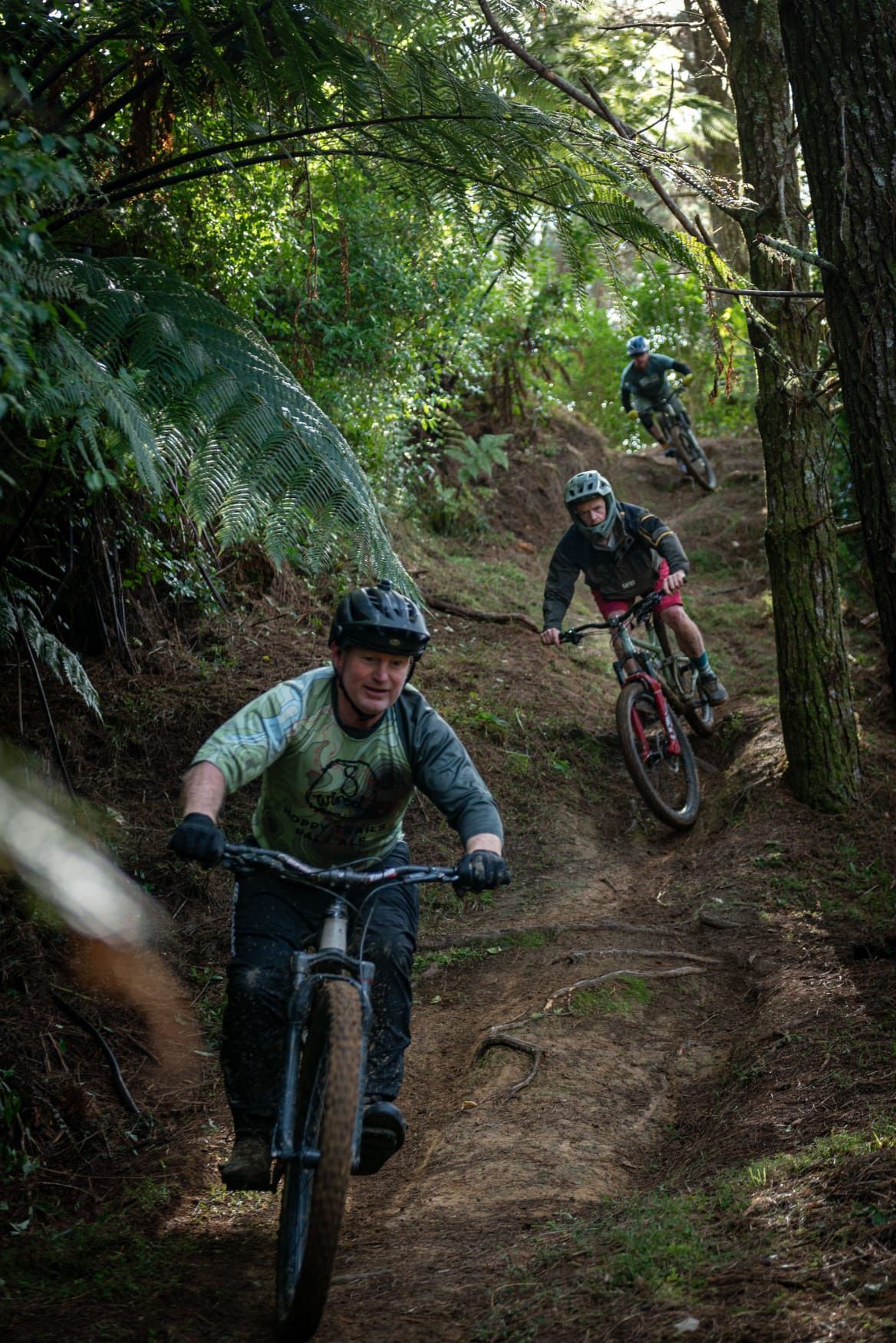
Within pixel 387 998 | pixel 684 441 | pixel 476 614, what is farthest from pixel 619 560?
pixel 684 441

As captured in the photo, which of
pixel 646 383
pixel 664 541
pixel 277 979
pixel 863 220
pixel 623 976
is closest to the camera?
pixel 277 979

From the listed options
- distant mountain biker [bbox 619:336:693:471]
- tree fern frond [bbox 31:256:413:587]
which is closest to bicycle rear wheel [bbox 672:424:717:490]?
distant mountain biker [bbox 619:336:693:471]

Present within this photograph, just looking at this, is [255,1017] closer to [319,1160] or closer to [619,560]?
[319,1160]

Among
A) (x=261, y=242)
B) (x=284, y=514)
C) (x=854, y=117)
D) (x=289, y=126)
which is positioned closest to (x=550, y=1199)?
(x=284, y=514)

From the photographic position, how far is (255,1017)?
3.60m

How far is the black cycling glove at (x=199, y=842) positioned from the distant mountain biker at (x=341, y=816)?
0.55ft

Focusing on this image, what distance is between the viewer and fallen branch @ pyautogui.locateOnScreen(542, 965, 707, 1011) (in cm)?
550

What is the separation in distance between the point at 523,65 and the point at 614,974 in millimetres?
4611

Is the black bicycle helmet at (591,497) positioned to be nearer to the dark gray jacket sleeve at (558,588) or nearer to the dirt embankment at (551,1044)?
the dark gray jacket sleeve at (558,588)

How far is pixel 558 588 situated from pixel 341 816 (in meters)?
5.06

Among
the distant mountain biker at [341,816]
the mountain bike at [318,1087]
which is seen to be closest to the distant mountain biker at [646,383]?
the distant mountain biker at [341,816]

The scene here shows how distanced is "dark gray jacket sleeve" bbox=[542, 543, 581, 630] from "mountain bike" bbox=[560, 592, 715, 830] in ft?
0.57

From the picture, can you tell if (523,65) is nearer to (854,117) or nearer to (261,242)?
Result: (854,117)

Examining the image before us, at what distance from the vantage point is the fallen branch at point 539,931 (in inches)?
249
